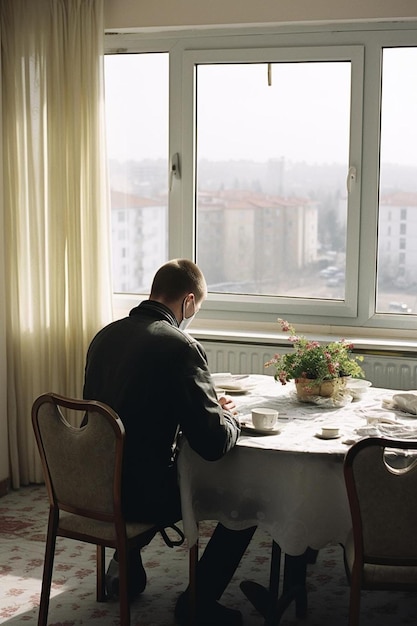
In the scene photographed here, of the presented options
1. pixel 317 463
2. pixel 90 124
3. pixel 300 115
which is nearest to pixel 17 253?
pixel 90 124

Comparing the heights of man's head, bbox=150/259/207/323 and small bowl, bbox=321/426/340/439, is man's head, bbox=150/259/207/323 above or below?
above

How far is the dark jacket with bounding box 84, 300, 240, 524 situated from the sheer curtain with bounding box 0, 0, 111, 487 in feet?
5.34

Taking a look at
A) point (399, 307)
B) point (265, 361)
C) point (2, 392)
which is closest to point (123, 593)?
point (265, 361)

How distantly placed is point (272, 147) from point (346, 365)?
1.66 m

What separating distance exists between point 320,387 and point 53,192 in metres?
1.93

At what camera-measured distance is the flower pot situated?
10.7ft

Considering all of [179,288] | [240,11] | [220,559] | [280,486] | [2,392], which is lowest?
[220,559]

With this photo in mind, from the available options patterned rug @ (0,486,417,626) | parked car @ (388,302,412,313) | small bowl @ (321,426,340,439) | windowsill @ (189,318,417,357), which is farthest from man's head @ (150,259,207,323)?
parked car @ (388,302,412,313)

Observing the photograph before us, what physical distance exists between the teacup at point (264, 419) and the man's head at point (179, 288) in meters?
0.43

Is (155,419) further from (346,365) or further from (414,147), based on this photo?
(414,147)

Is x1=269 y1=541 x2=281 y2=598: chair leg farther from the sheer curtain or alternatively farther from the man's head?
the sheer curtain

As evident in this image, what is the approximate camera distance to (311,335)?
4.51 metres

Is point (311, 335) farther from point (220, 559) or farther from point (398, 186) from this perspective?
point (220, 559)

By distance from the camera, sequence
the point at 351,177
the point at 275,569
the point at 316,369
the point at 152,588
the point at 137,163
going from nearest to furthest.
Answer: the point at 275,569 < the point at 316,369 < the point at 152,588 < the point at 351,177 < the point at 137,163
